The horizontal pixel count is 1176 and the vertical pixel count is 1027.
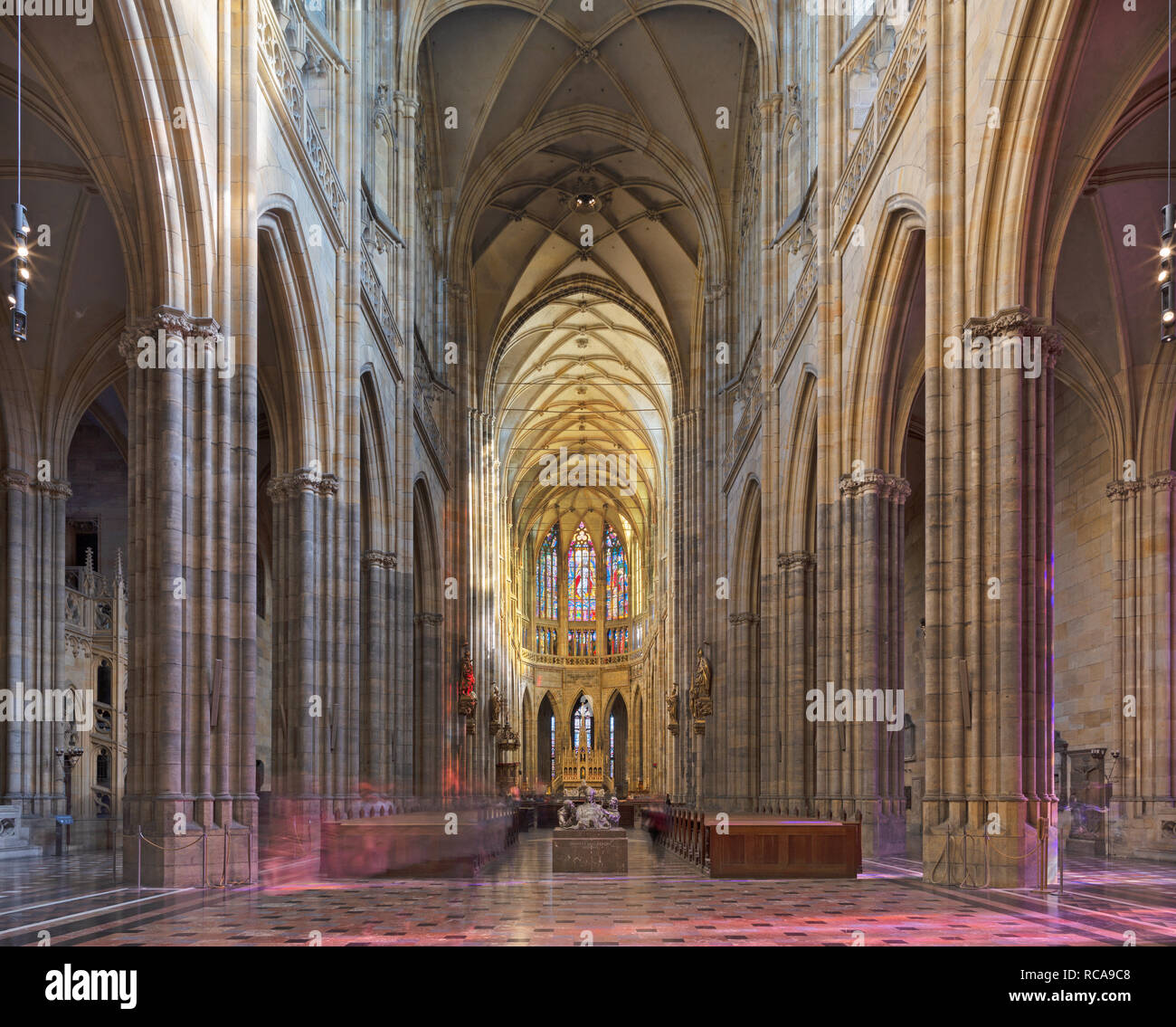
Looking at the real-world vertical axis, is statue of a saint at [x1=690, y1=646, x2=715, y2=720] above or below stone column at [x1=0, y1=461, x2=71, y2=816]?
below

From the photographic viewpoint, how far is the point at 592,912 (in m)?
10.6

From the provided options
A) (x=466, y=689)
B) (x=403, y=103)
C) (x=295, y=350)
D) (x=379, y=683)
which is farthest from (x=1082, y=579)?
(x=466, y=689)

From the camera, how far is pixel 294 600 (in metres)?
17.8

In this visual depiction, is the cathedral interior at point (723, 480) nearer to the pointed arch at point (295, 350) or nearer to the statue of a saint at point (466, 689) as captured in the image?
the pointed arch at point (295, 350)

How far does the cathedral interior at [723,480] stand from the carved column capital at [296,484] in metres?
0.12

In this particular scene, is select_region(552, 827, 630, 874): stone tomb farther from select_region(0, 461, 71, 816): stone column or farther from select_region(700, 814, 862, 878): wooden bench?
select_region(0, 461, 71, 816): stone column

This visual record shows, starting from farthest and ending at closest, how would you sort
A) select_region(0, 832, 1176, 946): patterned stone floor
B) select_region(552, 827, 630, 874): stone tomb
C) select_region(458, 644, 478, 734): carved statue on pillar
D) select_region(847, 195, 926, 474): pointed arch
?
select_region(458, 644, 478, 734): carved statue on pillar, select_region(847, 195, 926, 474): pointed arch, select_region(552, 827, 630, 874): stone tomb, select_region(0, 832, 1176, 946): patterned stone floor

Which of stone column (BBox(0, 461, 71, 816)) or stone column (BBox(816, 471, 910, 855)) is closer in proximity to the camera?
stone column (BBox(816, 471, 910, 855))

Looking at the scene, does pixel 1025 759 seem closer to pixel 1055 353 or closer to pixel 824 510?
pixel 1055 353

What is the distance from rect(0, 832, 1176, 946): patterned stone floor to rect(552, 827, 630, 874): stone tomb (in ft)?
1.66

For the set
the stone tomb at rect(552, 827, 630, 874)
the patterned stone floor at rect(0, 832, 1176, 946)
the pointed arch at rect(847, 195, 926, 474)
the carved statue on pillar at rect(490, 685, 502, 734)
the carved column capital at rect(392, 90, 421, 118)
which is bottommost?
the carved statue on pillar at rect(490, 685, 502, 734)

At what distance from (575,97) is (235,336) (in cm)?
2315

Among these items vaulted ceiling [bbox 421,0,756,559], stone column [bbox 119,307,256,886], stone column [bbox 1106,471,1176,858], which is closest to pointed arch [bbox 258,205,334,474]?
stone column [bbox 119,307,256,886]

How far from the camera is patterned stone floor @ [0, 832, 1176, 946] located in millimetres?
8562
